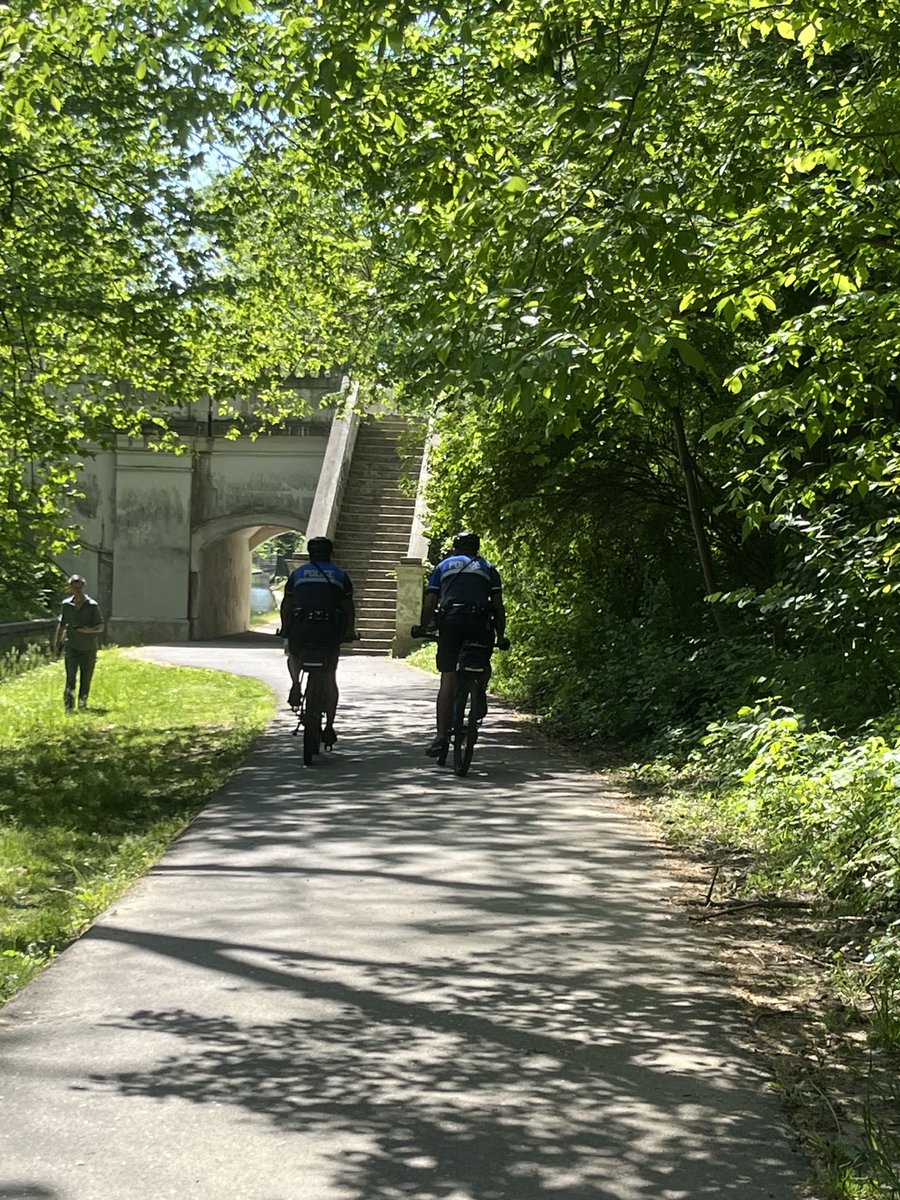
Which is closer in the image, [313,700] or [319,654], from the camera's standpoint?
[313,700]

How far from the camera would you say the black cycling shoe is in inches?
463

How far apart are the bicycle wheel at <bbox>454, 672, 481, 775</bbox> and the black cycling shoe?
1.49 feet

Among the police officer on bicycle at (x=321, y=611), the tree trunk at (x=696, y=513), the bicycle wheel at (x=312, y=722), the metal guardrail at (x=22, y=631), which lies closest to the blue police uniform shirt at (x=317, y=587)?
the police officer on bicycle at (x=321, y=611)

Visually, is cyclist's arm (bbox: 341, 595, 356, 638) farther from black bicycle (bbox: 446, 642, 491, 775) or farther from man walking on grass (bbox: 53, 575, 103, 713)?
man walking on grass (bbox: 53, 575, 103, 713)

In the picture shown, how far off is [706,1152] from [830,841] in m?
3.58

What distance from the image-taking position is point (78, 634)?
1672cm

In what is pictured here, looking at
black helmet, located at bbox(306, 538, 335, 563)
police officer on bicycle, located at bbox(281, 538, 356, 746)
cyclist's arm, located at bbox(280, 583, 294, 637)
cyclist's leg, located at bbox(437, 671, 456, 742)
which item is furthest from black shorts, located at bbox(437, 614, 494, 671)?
cyclist's arm, located at bbox(280, 583, 294, 637)

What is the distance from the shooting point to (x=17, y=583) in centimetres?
3625

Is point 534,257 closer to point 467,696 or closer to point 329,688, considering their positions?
point 467,696

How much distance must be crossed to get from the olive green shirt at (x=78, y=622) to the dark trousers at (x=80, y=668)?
0.09m

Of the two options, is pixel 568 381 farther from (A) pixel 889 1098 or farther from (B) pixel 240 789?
(B) pixel 240 789

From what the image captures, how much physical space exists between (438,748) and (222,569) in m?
27.0

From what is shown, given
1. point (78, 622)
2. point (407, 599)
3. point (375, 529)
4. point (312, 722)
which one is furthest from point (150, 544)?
point (312, 722)

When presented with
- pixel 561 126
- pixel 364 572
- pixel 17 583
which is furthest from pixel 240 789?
pixel 17 583
